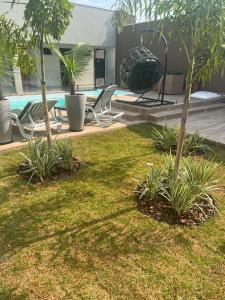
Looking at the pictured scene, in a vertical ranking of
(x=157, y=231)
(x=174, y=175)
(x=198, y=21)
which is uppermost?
(x=198, y=21)

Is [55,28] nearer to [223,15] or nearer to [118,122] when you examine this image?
[223,15]

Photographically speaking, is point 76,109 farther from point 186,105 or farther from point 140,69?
point 140,69

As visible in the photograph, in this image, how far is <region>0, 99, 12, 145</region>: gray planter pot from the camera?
5.63 metres

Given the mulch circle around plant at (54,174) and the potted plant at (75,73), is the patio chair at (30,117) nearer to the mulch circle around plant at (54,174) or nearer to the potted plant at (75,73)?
the potted plant at (75,73)

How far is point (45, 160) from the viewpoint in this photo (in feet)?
14.9

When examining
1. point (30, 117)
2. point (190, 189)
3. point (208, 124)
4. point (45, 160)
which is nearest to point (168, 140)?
point (190, 189)

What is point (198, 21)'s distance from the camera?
2.83m

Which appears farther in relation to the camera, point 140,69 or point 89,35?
point 89,35

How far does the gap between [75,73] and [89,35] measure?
42.9 ft

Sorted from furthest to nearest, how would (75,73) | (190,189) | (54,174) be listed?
(75,73) → (54,174) → (190,189)

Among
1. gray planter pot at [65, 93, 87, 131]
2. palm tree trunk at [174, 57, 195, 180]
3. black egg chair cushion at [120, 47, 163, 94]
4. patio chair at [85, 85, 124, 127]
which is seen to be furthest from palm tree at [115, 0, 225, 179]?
black egg chair cushion at [120, 47, 163, 94]

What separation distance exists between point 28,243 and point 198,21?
10.4 ft

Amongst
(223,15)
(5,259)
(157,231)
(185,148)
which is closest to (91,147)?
(185,148)

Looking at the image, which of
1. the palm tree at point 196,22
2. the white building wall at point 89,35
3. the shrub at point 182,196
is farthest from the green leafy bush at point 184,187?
the white building wall at point 89,35
